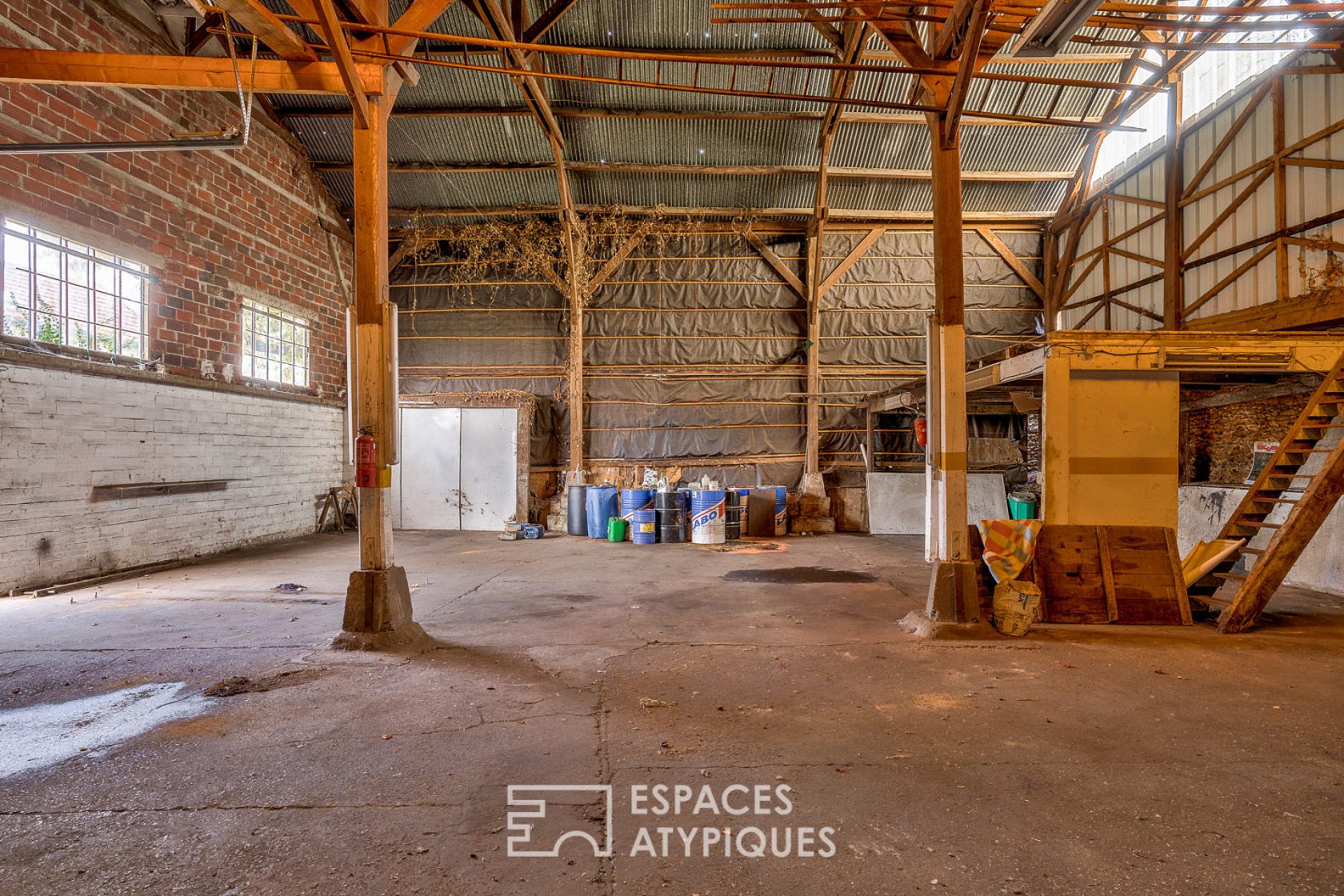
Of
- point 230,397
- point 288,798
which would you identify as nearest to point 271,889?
point 288,798

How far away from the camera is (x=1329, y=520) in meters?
6.90

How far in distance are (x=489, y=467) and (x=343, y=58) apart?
8.94m

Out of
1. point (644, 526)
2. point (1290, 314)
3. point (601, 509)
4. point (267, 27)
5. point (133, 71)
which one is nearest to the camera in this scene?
point (267, 27)

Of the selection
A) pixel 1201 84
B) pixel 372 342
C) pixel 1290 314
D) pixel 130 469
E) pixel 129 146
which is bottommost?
pixel 130 469

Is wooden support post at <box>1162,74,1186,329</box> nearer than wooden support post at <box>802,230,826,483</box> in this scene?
Yes

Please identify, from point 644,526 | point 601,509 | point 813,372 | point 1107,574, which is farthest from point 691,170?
point 1107,574

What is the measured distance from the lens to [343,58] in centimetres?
432

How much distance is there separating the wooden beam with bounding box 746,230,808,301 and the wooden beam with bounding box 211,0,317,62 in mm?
9347

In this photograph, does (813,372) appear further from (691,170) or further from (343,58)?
(343,58)

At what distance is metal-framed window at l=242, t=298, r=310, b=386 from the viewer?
10.4 m

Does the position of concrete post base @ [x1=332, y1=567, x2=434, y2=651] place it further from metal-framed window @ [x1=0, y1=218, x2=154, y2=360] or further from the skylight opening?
the skylight opening

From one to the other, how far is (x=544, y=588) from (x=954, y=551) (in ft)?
14.2

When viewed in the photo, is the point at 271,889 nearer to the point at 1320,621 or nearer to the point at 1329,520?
the point at 1320,621

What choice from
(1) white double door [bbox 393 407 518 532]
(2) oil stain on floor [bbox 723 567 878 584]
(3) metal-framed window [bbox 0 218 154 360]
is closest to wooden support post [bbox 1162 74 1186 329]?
(2) oil stain on floor [bbox 723 567 878 584]
